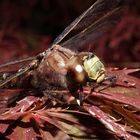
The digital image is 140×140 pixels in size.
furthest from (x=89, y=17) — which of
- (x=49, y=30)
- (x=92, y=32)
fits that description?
(x=49, y=30)

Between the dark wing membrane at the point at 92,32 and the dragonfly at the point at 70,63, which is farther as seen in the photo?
Result: the dark wing membrane at the point at 92,32

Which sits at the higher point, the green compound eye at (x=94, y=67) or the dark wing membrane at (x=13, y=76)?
the dark wing membrane at (x=13, y=76)

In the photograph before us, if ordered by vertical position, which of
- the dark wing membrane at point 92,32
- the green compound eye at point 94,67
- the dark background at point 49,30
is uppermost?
the dark background at point 49,30

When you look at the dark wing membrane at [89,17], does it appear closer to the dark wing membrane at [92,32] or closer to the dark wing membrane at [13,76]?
the dark wing membrane at [92,32]

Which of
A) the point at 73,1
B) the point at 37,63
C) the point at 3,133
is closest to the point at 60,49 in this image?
the point at 37,63

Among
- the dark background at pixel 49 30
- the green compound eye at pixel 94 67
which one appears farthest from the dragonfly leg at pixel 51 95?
the dark background at pixel 49 30

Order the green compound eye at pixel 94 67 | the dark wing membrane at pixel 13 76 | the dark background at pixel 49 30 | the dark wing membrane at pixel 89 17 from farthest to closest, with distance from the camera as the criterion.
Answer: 1. the dark background at pixel 49 30
2. the dark wing membrane at pixel 89 17
3. the dark wing membrane at pixel 13 76
4. the green compound eye at pixel 94 67

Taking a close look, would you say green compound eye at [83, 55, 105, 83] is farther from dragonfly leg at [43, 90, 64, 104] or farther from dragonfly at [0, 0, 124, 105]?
dragonfly leg at [43, 90, 64, 104]

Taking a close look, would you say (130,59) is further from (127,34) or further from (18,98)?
(18,98)

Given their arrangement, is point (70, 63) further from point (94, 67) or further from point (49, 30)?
point (49, 30)
